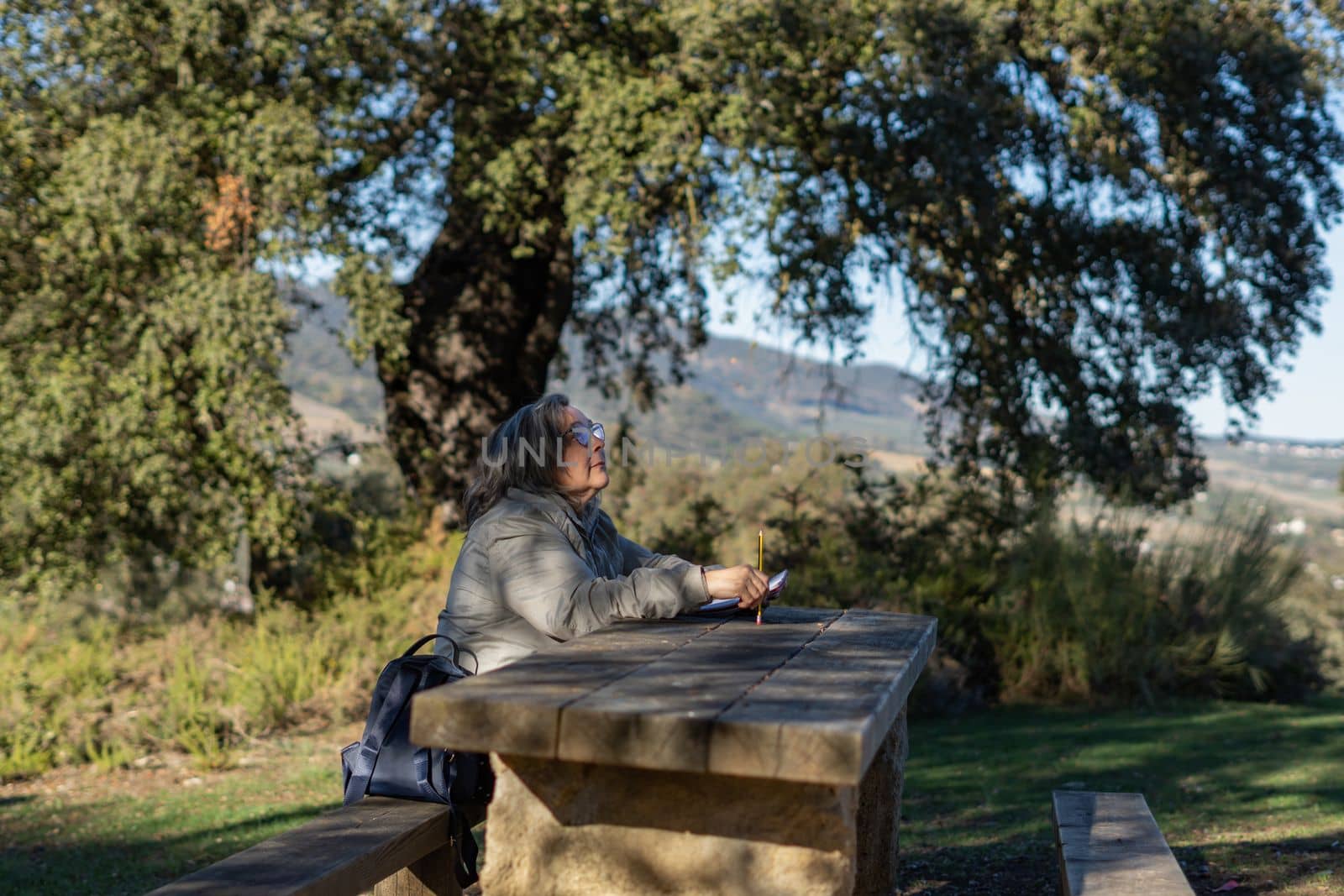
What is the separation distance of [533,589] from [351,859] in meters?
0.83

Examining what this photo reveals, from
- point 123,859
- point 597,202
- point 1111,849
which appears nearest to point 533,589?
point 1111,849

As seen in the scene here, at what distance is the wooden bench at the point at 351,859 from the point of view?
7.88 ft

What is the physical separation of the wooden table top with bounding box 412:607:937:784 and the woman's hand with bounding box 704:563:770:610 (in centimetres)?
44

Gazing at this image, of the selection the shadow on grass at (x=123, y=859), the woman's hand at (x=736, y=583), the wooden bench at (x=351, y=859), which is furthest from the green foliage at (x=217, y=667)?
the woman's hand at (x=736, y=583)

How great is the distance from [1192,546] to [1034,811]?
4623 millimetres

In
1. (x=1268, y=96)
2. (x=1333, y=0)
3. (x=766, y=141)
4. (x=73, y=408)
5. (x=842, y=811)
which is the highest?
(x=1333, y=0)

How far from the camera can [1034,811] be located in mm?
5777

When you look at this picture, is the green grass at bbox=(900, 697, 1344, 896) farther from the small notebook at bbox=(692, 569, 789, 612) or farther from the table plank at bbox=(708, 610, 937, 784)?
the table plank at bbox=(708, 610, 937, 784)

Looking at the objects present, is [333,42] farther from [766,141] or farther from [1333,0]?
[1333,0]

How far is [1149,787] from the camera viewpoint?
245 inches

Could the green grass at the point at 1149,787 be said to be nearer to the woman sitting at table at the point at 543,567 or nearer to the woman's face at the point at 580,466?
the woman sitting at table at the point at 543,567

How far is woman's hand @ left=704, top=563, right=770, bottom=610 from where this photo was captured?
3.26 metres

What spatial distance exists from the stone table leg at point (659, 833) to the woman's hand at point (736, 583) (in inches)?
34.5

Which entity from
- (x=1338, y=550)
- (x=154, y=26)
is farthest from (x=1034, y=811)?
(x=1338, y=550)
